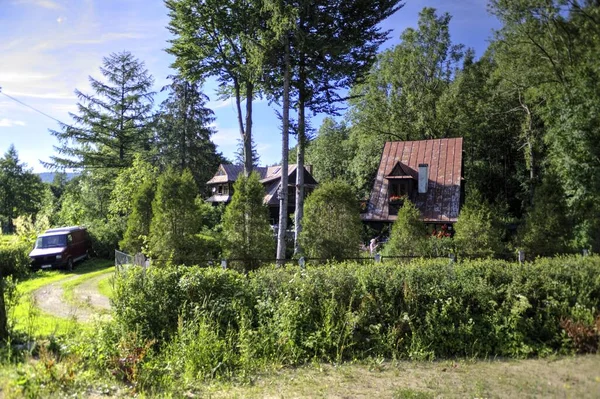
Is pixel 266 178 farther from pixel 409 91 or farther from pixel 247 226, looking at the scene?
pixel 247 226

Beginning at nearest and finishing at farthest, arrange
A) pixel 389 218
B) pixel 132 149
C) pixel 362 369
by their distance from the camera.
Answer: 1. pixel 362 369
2. pixel 389 218
3. pixel 132 149

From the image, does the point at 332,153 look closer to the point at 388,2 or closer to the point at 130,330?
the point at 388,2

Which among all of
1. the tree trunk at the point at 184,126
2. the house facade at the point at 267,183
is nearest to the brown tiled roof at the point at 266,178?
the house facade at the point at 267,183

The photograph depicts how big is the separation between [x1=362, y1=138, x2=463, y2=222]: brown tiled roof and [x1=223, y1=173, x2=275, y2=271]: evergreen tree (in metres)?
7.55

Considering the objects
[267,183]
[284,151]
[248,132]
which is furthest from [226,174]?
[284,151]

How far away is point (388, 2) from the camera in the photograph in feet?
44.5

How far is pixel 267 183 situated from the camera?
1235 inches

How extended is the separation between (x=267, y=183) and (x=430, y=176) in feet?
51.8

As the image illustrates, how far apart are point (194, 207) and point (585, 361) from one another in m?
12.1

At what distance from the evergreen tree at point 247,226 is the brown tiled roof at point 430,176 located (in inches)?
297

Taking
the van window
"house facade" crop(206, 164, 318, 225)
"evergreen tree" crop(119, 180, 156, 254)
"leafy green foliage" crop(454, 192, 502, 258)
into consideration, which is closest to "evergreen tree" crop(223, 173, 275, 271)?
"evergreen tree" crop(119, 180, 156, 254)

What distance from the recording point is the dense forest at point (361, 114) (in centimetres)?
796

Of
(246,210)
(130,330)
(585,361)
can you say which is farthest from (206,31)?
(585,361)

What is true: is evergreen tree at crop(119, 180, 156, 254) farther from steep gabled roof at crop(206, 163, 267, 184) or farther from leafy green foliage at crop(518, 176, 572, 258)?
leafy green foliage at crop(518, 176, 572, 258)
